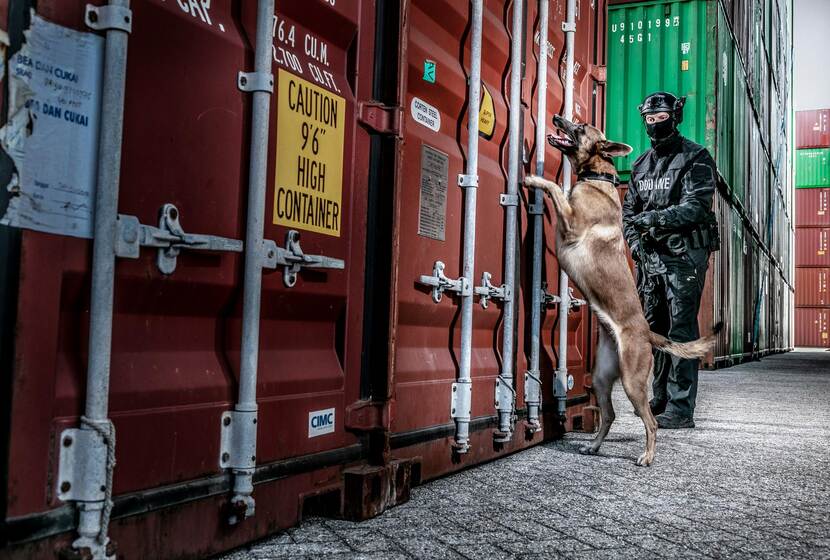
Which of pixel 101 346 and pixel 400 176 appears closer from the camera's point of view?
pixel 101 346

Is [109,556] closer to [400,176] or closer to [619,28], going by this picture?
[400,176]

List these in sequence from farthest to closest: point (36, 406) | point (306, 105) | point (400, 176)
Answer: point (400, 176)
point (306, 105)
point (36, 406)

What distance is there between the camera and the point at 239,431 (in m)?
2.32

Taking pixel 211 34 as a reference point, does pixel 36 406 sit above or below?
below

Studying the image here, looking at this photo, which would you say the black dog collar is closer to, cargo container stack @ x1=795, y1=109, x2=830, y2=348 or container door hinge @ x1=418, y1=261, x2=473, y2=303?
container door hinge @ x1=418, y1=261, x2=473, y2=303

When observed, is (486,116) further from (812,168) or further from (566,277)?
(812,168)

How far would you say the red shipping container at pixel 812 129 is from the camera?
37906 mm

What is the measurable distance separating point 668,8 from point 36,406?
1285cm

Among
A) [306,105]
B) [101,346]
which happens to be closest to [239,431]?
[101,346]

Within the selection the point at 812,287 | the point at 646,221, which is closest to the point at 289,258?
the point at 646,221

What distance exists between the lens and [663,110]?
230 inches

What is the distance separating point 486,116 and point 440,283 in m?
1.02

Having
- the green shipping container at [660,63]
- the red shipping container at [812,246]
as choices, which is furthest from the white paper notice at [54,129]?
the red shipping container at [812,246]

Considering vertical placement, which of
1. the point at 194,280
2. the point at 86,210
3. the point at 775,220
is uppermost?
the point at 775,220
